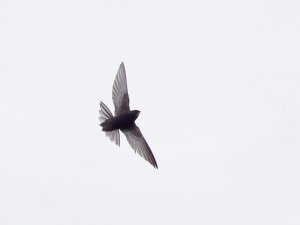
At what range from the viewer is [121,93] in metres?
14.8

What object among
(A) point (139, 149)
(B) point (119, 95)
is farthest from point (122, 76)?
(A) point (139, 149)

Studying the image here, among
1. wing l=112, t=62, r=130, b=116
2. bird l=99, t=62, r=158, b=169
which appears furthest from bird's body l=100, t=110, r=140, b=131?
wing l=112, t=62, r=130, b=116

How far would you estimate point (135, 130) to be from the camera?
568 inches

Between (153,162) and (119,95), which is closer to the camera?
(153,162)

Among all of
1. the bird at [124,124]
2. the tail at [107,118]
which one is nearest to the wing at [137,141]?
the bird at [124,124]

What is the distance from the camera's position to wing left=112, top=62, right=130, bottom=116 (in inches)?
578

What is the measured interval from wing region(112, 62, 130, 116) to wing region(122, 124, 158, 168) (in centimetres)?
45

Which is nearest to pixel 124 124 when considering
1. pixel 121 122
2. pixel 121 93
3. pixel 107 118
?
pixel 121 122

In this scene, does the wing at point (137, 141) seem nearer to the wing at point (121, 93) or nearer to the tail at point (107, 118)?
the tail at point (107, 118)

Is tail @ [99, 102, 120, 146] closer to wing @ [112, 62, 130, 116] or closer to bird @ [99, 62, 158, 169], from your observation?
bird @ [99, 62, 158, 169]

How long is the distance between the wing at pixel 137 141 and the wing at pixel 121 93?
1.49ft

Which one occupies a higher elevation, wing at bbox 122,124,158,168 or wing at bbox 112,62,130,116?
wing at bbox 112,62,130,116

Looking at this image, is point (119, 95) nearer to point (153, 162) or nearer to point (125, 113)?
point (125, 113)

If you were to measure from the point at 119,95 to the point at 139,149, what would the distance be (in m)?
1.16
